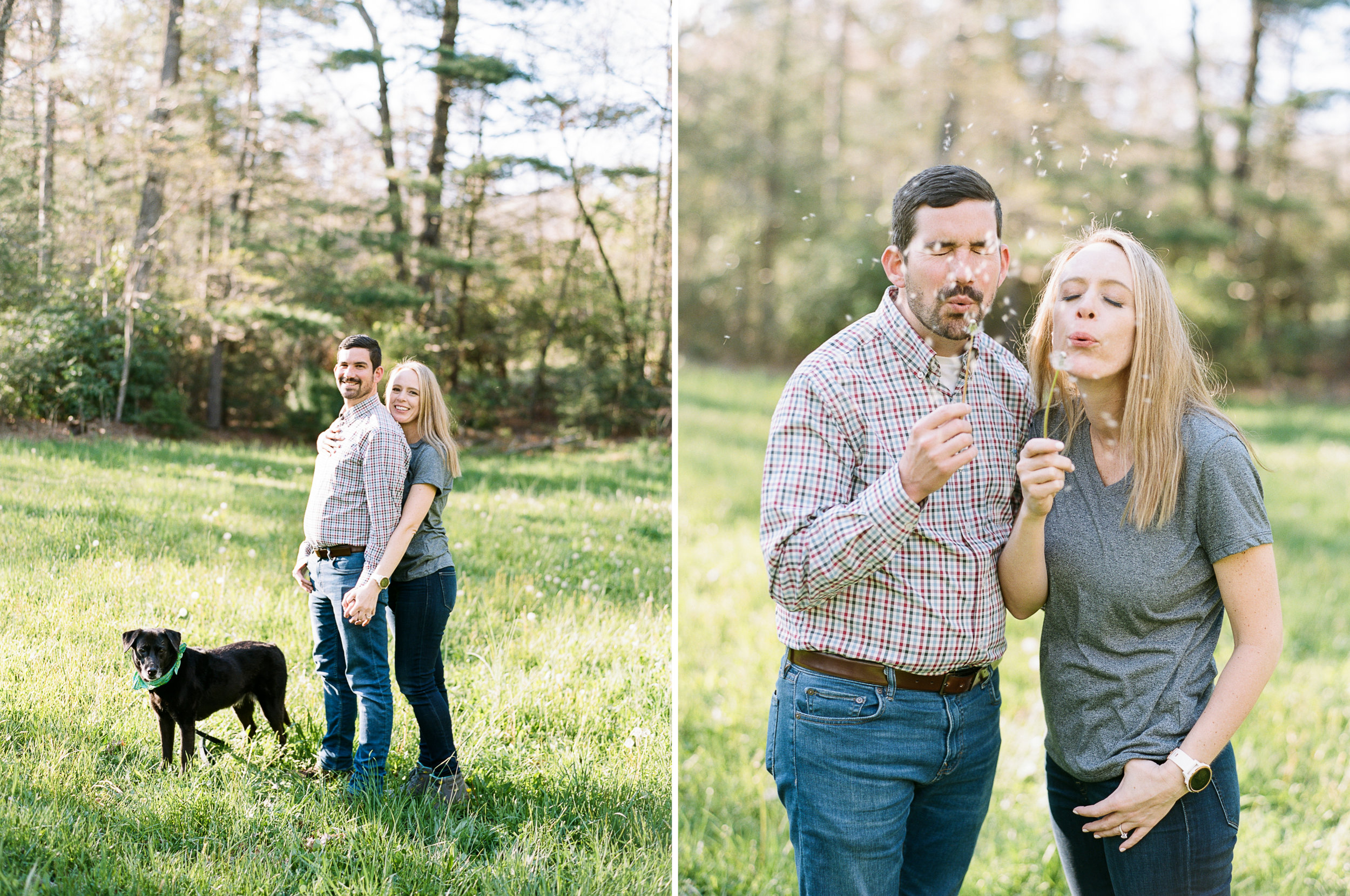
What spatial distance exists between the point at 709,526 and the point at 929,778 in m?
6.10

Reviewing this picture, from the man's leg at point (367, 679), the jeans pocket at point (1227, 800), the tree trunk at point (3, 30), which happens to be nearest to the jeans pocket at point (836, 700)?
the jeans pocket at point (1227, 800)

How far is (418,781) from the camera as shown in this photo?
2635mm

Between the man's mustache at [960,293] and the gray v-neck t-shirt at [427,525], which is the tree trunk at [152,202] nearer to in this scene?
the gray v-neck t-shirt at [427,525]

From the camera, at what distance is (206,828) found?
227 centimetres

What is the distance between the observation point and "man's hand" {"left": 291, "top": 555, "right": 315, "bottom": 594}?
101 inches

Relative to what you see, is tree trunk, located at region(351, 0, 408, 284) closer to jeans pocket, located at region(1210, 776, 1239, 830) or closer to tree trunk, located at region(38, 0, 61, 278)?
tree trunk, located at region(38, 0, 61, 278)

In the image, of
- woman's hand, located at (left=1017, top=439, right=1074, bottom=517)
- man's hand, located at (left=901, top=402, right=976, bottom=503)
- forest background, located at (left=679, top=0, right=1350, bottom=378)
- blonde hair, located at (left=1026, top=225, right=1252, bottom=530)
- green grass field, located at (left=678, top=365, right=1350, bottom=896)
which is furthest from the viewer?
forest background, located at (left=679, top=0, right=1350, bottom=378)

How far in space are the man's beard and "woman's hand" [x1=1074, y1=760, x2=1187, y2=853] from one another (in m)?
1.04

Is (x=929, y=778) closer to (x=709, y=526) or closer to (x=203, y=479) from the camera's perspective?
(x=203, y=479)

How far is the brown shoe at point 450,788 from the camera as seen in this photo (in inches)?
104

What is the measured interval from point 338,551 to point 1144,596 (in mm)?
1963

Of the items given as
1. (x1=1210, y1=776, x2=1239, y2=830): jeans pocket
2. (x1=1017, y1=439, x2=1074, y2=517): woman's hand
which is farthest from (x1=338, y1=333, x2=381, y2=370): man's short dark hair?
(x1=1210, y1=776, x2=1239, y2=830): jeans pocket

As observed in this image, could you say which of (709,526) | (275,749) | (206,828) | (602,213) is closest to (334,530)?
(275,749)

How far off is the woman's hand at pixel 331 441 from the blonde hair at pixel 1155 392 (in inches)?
68.8
